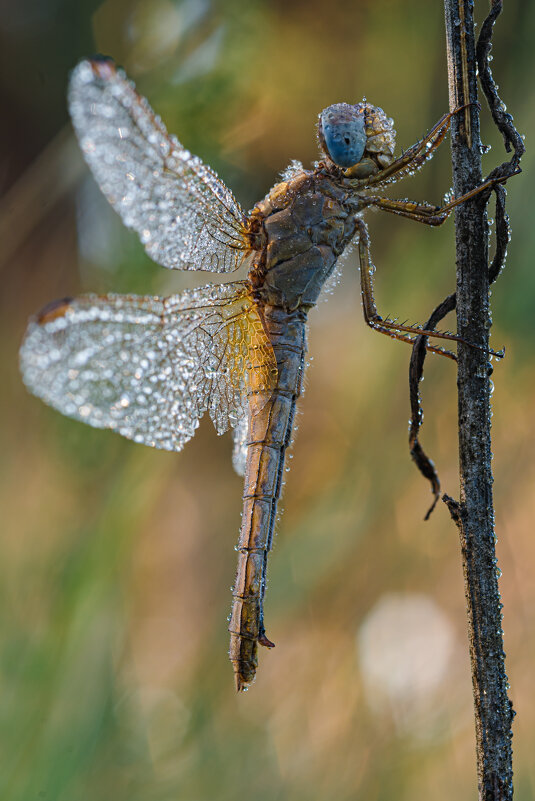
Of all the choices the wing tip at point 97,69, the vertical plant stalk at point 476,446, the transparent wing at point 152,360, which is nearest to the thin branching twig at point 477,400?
the vertical plant stalk at point 476,446

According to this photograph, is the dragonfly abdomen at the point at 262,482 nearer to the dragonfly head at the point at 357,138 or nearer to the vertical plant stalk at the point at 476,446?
the dragonfly head at the point at 357,138

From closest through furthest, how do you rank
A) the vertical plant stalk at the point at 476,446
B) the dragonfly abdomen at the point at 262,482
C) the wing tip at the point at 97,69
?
1. the vertical plant stalk at the point at 476,446
2. the dragonfly abdomen at the point at 262,482
3. the wing tip at the point at 97,69

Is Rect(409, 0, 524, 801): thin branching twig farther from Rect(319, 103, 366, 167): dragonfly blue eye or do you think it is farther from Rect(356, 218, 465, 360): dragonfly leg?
Rect(319, 103, 366, 167): dragonfly blue eye

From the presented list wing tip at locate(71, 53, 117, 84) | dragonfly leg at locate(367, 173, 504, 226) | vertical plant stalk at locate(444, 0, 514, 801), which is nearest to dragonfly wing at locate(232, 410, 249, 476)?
dragonfly leg at locate(367, 173, 504, 226)

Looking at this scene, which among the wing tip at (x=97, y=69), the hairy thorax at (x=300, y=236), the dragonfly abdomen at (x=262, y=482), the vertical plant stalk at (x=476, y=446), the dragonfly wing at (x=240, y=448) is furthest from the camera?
the dragonfly wing at (x=240, y=448)

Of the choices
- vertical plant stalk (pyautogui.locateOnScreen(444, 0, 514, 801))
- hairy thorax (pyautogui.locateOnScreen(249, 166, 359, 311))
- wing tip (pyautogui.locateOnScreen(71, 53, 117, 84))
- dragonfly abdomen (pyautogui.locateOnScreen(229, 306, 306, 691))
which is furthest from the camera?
hairy thorax (pyautogui.locateOnScreen(249, 166, 359, 311))

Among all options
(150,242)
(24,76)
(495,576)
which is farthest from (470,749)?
(24,76)

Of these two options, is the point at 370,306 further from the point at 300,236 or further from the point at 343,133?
the point at 343,133
